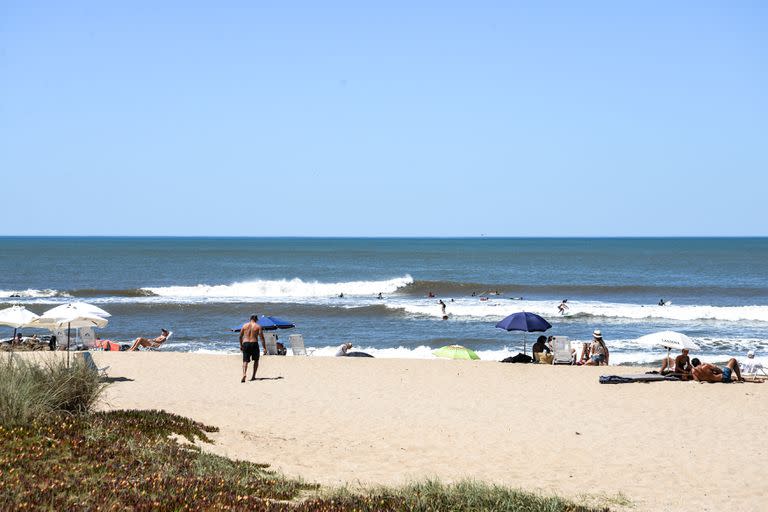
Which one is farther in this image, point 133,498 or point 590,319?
point 590,319

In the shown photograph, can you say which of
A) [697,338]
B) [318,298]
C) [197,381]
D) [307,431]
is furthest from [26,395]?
[318,298]

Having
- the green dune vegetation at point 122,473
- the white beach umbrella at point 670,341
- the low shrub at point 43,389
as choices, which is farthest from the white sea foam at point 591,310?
the green dune vegetation at point 122,473

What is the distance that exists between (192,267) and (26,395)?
74806 mm

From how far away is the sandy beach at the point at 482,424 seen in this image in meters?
9.27

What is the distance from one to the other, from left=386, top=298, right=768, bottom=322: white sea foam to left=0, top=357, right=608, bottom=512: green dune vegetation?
89.4ft

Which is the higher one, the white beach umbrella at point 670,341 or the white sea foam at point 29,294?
the white beach umbrella at point 670,341

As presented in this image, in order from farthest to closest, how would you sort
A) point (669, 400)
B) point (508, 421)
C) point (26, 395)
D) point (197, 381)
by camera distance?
point (197, 381) → point (669, 400) → point (508, 421) → point (26, 395)

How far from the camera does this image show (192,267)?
266 feet

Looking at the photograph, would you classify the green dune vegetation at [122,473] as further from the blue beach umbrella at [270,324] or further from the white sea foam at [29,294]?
the white sea foam at [29,294]

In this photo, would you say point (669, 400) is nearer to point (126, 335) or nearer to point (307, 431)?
point (307, 431)

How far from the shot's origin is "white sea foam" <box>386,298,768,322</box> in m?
35.6

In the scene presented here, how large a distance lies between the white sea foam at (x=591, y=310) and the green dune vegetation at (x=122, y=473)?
27239 mm

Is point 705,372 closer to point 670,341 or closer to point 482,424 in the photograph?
point 670,341

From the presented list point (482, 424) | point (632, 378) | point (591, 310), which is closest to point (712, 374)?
point (632, 378)
